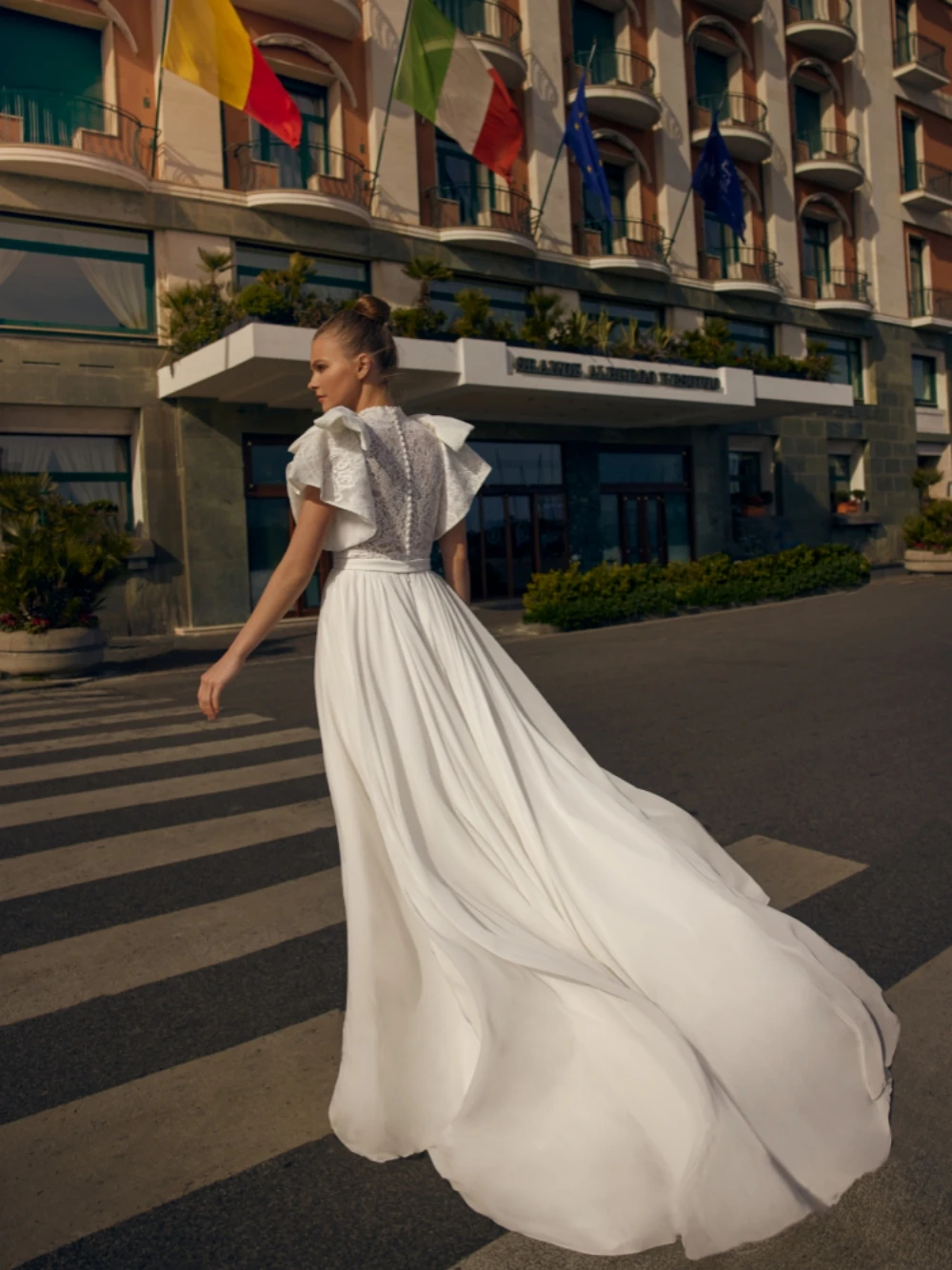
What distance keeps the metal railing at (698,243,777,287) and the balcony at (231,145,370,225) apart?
33.2ft

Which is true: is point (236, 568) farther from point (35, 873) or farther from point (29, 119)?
point (35, 873)

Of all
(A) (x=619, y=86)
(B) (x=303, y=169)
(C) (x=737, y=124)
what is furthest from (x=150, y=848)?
(C) (x=737, y=124)

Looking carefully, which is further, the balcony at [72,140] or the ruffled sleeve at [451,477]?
the balcony at [72,140]

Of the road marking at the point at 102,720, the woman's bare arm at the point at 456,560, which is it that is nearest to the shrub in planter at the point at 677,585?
the road marking at the point at 102,720

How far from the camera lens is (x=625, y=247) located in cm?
2459

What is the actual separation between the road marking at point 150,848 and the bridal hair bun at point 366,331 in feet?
8.52

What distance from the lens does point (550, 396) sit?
65.6 feet

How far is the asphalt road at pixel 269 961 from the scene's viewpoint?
196 centimetres

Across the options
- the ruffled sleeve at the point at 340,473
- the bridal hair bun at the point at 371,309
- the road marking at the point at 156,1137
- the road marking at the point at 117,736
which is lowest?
the road marking at the point at 156,1137

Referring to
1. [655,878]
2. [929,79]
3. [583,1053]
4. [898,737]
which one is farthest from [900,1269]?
[929,79]

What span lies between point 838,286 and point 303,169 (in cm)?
1687

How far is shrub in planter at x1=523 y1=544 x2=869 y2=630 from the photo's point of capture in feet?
51.4

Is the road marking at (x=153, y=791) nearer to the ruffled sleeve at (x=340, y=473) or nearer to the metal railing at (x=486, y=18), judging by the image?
the ruffled sleeve at (x=340, y=473)

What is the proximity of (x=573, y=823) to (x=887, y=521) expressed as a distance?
30.7m
